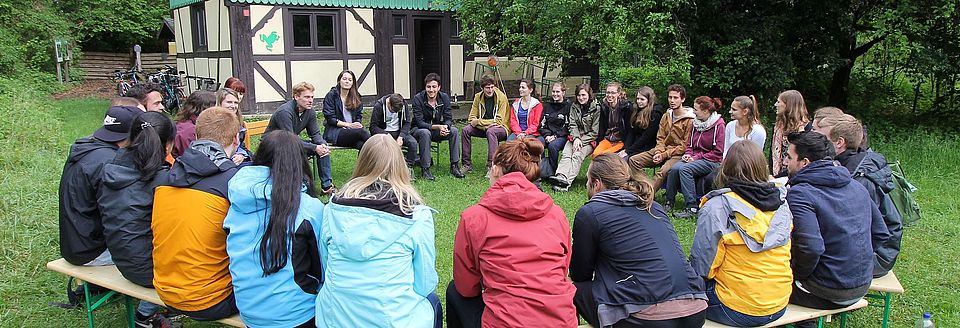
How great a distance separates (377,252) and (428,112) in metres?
5.34

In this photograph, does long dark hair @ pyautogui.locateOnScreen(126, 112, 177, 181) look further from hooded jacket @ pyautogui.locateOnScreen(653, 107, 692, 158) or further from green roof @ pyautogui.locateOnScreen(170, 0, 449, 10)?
green roof @ pyautogui.locateOnScreen(170, 0, 449, 10)

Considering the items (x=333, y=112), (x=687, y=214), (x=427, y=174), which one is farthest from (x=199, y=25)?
(x=687, y=214)

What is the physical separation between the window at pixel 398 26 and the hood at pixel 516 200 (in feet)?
38.8

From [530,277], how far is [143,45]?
2613cm

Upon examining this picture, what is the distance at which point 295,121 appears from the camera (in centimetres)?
661

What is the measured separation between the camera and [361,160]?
9.21ft

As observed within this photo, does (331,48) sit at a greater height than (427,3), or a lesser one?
lesser

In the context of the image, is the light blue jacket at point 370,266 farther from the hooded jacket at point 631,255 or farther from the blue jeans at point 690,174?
the blue jeans at point 690,174

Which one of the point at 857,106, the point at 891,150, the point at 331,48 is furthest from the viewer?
the point at 331,48

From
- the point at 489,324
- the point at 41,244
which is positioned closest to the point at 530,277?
the point at 489,324

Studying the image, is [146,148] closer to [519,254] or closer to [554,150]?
[519,254]

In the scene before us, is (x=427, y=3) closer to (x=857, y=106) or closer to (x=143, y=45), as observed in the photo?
(x=857, y=106)

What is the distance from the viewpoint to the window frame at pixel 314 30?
12.8m

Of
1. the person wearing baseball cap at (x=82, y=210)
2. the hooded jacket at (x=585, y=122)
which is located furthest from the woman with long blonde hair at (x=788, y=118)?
the person wearing baseball cap at (x=82, y=210)
